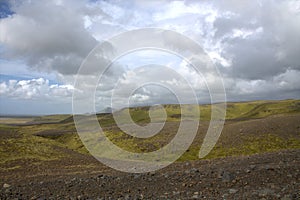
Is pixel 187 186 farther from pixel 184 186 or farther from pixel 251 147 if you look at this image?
pixel 251 147

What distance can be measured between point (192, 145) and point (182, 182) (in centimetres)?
2587

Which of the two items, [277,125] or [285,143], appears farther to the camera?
[277,125]

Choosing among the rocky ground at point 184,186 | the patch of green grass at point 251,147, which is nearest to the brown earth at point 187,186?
the rocky ground at point 184,186

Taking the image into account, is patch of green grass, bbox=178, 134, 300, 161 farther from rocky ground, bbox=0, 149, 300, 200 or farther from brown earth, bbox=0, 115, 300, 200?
rocky ground, bbox=0, 149, 300, 200

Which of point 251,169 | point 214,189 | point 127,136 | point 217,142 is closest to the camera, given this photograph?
point 214,189

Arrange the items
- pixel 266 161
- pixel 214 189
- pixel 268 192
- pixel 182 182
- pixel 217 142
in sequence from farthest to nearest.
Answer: pixel 217 142 → pixel 266 161 → pixel 182 182 → pixel 214 189 → pixel 268 192

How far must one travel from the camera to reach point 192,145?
4159 cm

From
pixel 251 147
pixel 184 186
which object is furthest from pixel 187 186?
pixel 251 147

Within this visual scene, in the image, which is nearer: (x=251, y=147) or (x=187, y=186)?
(x=187, y=186)

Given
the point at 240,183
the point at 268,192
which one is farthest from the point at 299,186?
the point at 240,183

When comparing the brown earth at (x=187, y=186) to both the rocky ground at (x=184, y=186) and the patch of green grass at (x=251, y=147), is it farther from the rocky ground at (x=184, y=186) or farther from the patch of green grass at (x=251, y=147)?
the patch of green grass at (x=251, y=147)

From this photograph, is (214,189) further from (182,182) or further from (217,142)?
(217,142)

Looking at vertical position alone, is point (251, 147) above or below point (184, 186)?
below

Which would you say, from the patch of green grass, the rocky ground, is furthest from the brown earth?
the patch of green grass
